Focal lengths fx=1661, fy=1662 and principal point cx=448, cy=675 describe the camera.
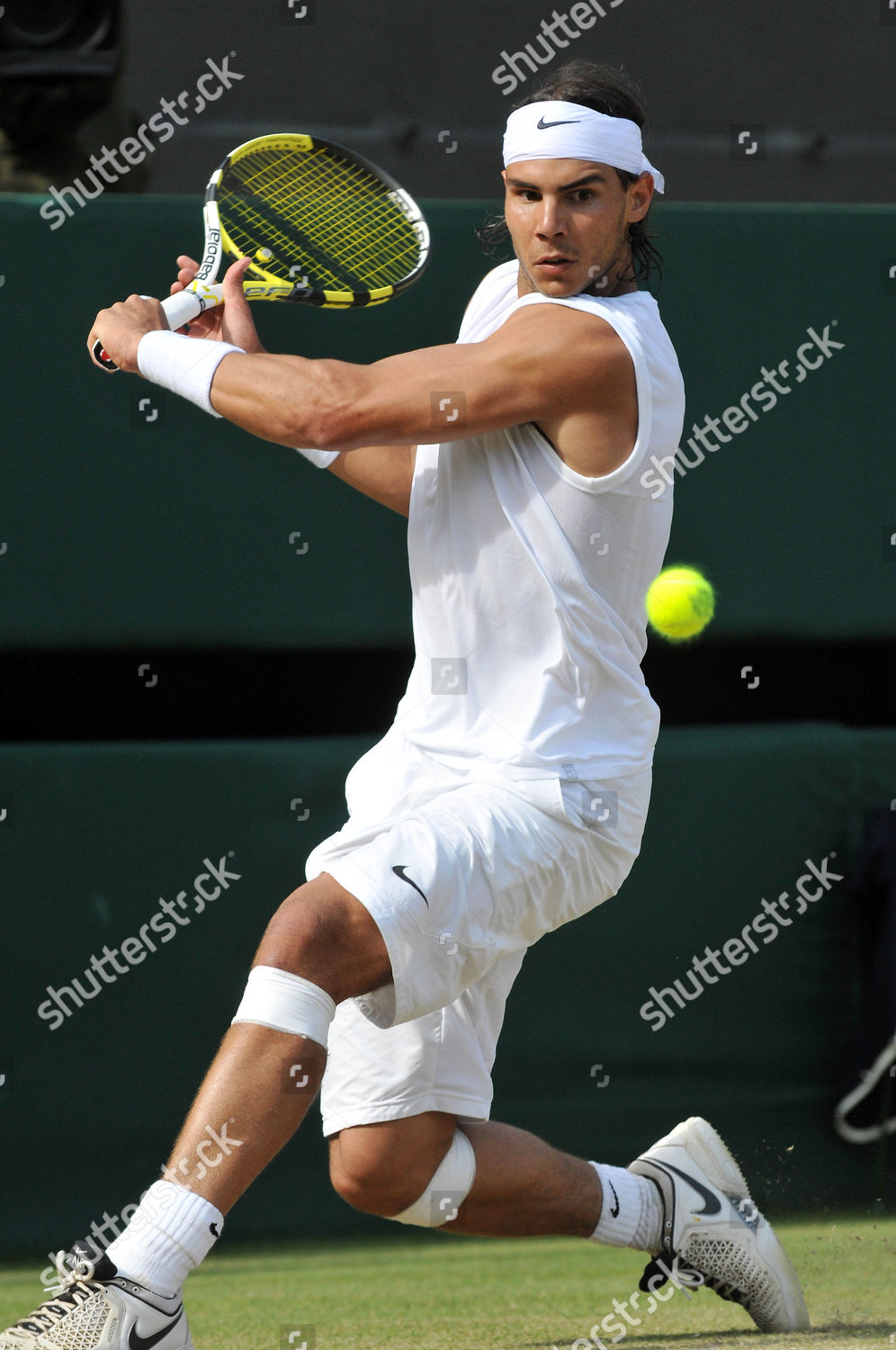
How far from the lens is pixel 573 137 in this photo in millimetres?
2205

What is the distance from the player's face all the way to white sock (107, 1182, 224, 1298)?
1.21 m

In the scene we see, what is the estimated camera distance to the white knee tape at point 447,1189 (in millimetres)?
2295

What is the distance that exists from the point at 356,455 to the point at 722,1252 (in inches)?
53.2

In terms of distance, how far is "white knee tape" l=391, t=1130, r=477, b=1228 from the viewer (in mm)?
2295

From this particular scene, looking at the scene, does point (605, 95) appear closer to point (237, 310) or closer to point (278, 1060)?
point (237, 310)

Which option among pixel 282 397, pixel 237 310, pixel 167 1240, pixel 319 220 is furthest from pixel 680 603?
pixel 167 1240

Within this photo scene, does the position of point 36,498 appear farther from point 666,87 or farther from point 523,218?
point 666,87

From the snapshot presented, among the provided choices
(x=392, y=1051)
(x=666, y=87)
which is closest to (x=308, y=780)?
(x=392, y=1051)

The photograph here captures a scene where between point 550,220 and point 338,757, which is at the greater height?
point 550,220

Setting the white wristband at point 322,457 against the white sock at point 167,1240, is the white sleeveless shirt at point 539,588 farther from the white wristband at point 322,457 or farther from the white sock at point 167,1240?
the white sock at point 167,1240

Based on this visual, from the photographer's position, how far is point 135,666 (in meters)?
3.59

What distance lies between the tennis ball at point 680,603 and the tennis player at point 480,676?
1404mm

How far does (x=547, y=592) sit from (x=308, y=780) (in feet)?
4.86

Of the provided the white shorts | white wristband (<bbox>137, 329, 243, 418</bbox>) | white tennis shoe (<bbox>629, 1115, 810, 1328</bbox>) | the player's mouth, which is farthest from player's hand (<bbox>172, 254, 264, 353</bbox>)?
white tennis shoe (<bbox>629, 1115, 810, 1328</bbox>)
